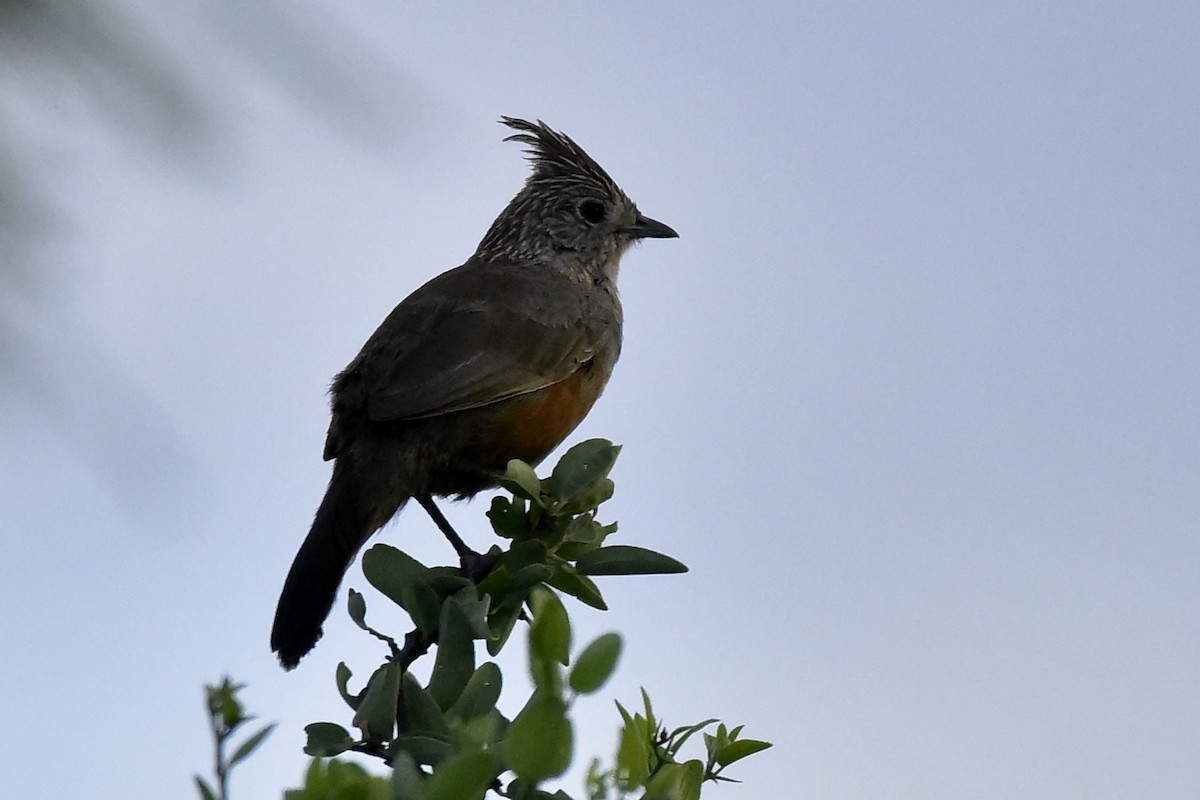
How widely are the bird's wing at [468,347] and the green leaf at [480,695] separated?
228 centimetres

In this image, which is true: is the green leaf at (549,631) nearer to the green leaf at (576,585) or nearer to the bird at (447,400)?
the green leaf at (576,585)

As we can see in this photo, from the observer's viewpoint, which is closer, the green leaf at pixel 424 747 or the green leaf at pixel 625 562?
the green leaf at pixel 424 747

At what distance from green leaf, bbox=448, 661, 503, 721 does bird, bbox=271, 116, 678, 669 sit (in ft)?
5.40

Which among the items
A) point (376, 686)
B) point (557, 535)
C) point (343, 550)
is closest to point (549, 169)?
point (343, 550)

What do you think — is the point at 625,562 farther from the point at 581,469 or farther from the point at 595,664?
the point at 595,664

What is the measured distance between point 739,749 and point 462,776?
1.17m

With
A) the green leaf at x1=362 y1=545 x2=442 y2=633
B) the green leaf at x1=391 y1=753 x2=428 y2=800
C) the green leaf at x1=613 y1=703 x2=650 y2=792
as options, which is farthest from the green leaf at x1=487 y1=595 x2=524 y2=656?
the green leaf at x1=391 y1=753 x2=428 y2=800

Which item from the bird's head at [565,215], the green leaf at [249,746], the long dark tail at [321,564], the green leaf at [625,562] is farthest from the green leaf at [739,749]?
the bird's head at [565,215]

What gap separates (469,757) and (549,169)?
5.53 meters

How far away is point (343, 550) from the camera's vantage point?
3.98m

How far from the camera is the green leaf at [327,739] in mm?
2289

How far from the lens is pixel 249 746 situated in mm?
1347

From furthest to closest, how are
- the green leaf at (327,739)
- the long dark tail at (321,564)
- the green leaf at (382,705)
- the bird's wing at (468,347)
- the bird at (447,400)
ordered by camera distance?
the bird's wing at (468,347)
the bird at (447,400)
the long dark tail at (321,564)
the green leaf at (327,739)
the green leaf at (382,705)

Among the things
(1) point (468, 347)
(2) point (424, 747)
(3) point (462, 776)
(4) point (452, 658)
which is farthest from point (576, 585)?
(1) point (468, 347)
